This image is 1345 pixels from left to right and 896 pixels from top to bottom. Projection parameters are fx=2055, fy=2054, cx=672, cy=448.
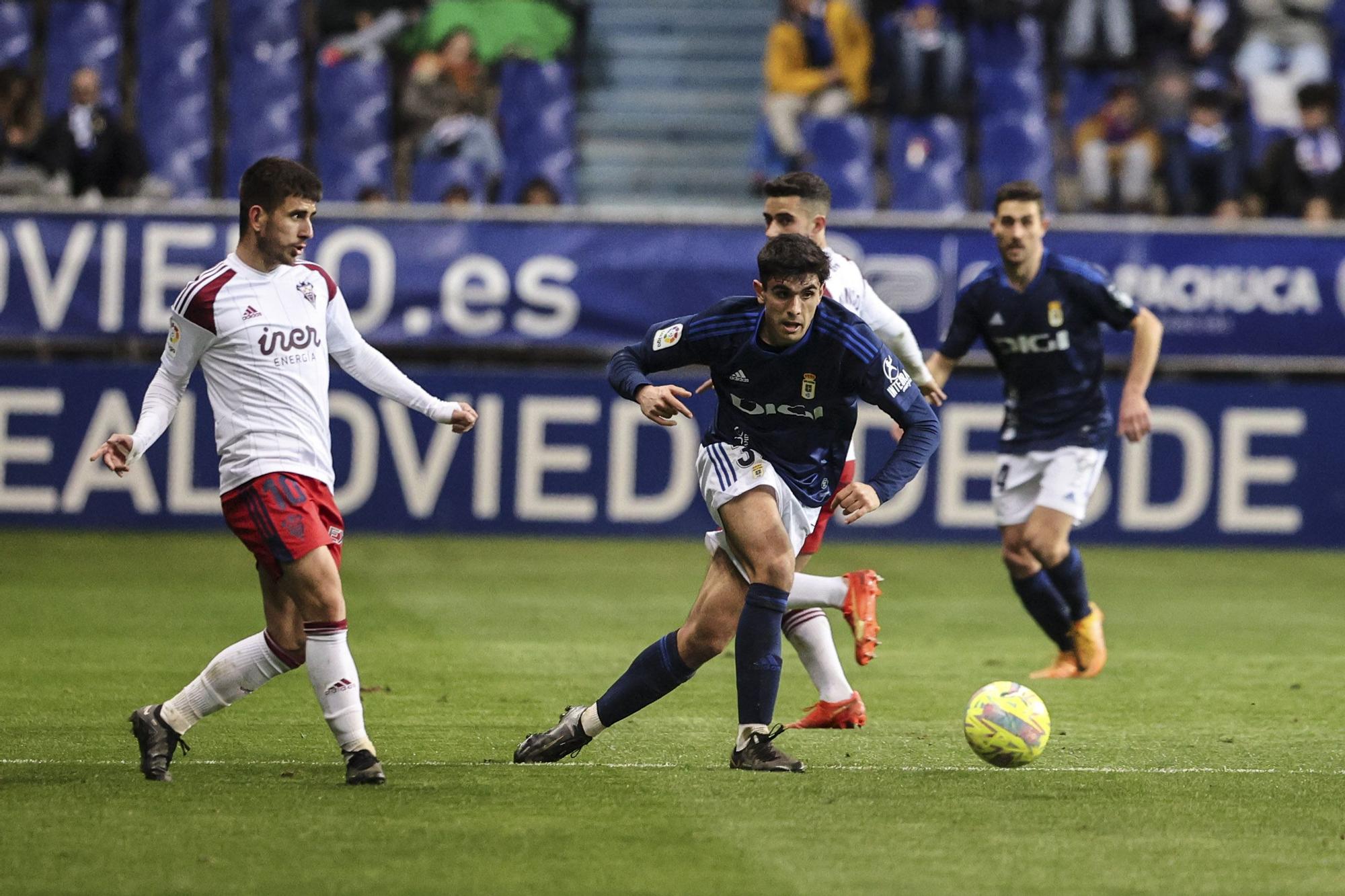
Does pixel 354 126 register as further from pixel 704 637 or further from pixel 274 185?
pixel 704 637

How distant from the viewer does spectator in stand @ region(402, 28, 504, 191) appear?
16.2 meters

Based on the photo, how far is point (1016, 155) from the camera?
56.5ft

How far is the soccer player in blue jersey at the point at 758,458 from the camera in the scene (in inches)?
252

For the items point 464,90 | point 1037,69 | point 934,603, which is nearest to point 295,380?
point 934,603

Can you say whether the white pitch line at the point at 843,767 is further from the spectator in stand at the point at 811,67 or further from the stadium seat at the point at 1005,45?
the stadium seat at the point at 1005,45

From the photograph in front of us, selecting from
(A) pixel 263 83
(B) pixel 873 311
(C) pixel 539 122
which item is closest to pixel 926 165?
(C) pixel 539 122

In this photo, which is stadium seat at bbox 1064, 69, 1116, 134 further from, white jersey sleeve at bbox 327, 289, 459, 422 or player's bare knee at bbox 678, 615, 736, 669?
white jersey sleeve at bbox 327, 289, 459, 422

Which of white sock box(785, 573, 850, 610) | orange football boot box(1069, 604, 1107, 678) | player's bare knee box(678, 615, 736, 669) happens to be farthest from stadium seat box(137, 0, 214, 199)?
player's bare knee box(678, 615, 736, 669)

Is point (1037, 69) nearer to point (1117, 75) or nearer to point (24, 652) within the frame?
point (1117, 75)

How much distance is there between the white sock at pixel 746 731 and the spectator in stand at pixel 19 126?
32.1 ft

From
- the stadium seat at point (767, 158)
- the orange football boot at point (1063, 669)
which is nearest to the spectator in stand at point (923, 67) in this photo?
the stadium seat at point (767, 158)

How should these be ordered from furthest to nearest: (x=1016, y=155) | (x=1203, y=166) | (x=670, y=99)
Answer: (x=670, y=99)
(x=1016, y=155)
(x=1203, y=166)

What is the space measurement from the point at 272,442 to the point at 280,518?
253 millimetres

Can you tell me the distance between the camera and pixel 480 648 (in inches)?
371
